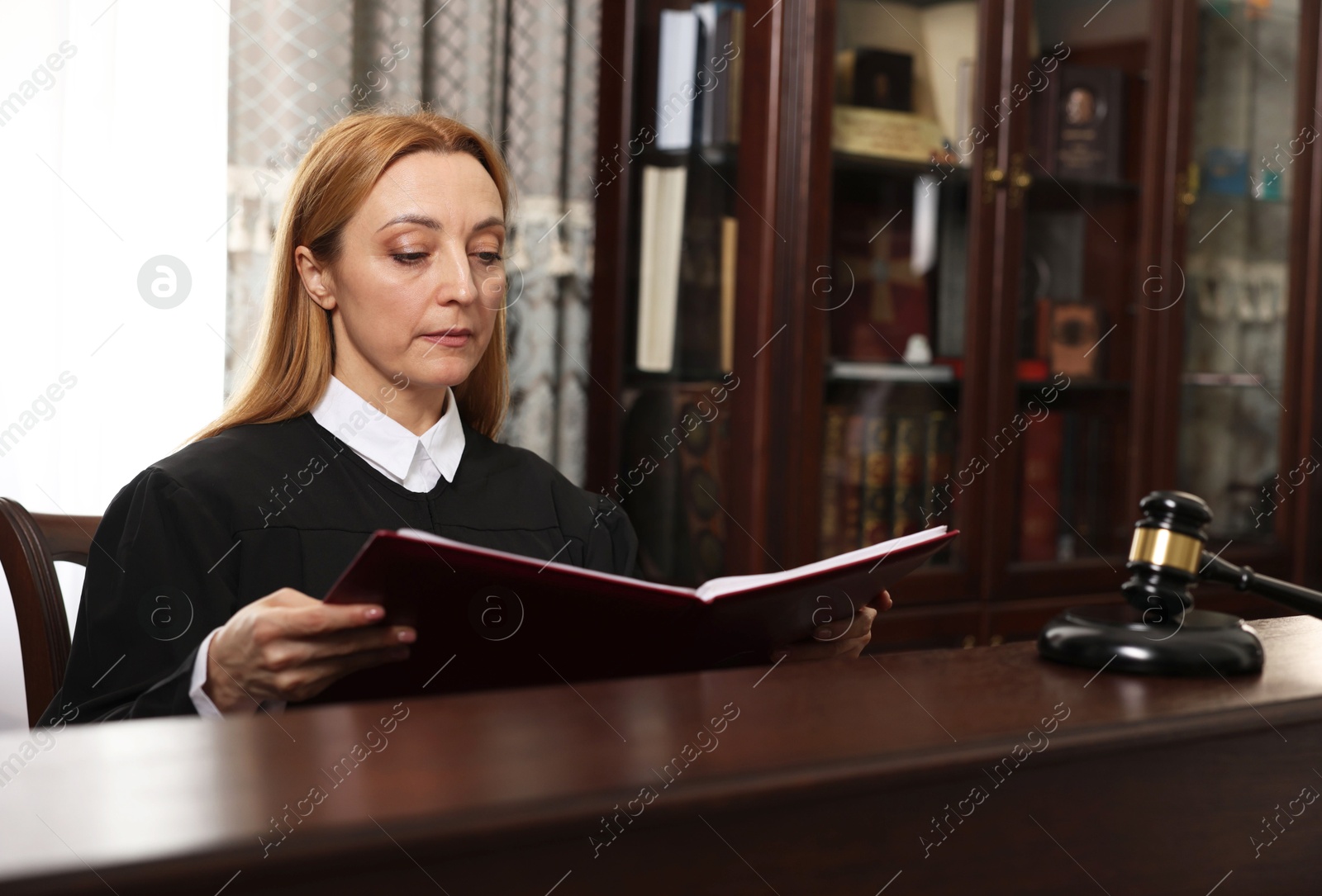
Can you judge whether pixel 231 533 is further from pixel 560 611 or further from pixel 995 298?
pixel 995 298

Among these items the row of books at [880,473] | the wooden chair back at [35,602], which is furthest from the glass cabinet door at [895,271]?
the wooden chair back at [35,602]

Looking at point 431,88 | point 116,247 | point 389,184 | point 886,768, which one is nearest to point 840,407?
point 431,88

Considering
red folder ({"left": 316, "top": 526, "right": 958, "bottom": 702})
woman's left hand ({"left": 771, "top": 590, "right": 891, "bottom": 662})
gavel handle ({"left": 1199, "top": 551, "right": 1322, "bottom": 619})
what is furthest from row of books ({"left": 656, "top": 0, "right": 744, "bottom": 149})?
gavel handle ({"left": 1199, "top": 551, "right": 1322, "bottom": 619})

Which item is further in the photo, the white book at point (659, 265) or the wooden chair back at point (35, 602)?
the white book at point (659, 265)

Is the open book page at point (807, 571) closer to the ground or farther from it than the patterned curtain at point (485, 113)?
closer to the ground

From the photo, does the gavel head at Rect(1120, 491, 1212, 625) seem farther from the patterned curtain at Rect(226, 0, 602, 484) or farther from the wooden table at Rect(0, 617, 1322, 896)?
the patterned curtain at Rect(226, 0, 602, 484)

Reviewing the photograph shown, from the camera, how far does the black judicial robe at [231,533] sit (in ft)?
3.98

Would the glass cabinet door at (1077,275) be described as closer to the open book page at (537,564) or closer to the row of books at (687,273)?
the row of books at (687,273)

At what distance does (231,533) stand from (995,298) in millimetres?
1689

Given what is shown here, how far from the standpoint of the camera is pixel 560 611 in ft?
2.77

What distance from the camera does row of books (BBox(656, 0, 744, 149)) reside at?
2279mm

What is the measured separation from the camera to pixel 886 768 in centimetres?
61

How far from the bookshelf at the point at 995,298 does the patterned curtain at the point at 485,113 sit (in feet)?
0.26

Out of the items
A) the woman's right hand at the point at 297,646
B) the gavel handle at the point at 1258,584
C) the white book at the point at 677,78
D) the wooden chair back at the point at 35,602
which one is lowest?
the wooden chair back at the point at 35,602
